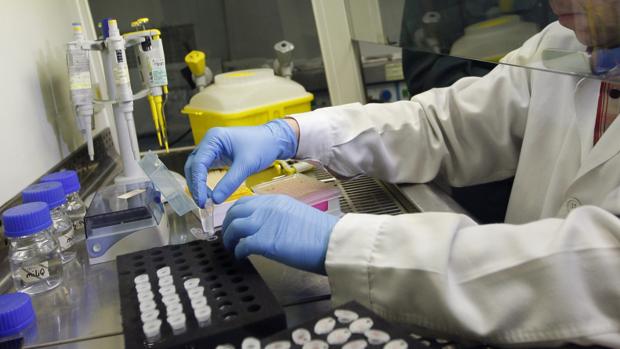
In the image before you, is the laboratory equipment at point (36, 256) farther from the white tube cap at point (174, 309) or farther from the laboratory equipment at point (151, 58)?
the laboratory equipment at point (151, 58)

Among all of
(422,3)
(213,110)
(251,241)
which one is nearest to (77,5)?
(213,110)

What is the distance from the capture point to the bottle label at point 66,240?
1058 mm

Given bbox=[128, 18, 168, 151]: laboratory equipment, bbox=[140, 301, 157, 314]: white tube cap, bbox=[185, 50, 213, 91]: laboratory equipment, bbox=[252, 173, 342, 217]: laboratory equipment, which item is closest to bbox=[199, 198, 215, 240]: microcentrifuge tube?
bbox=[252, 173, 342, 217]: laboratory equipment

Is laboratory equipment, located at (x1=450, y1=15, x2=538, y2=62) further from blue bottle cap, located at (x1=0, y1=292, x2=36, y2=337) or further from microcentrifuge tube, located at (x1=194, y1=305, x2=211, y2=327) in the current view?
blue bottle cap, located at (x1=0, y1=292, x2=36, y2=337)

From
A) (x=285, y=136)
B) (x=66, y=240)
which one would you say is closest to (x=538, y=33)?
(x=285, y=136)

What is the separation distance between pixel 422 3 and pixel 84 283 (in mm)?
977

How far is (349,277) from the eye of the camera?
758 mm

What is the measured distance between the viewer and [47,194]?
101cm

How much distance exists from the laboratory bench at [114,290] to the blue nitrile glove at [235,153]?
0.43ft

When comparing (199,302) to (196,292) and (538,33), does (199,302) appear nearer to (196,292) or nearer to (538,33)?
(196,292)

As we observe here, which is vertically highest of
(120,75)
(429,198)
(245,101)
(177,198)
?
(120,75)

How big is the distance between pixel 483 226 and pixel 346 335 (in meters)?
0.28

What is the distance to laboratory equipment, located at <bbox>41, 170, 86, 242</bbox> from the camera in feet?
3.74

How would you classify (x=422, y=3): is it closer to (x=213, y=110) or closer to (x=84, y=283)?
(x=213, y=110)
